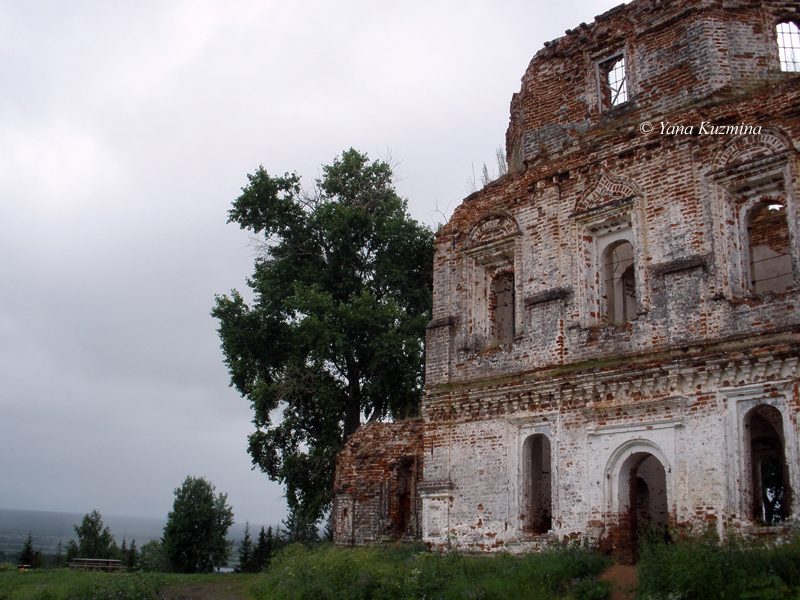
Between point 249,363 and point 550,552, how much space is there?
11.9m

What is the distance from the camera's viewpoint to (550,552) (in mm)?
10820

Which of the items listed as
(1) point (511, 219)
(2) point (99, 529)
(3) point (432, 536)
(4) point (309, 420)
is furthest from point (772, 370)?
(2) point (99, 529)

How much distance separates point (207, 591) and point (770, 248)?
13.6m

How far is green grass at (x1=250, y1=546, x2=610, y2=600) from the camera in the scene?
378 inches

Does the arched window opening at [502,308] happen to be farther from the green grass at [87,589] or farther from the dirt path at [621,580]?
the green grass at [87,589]

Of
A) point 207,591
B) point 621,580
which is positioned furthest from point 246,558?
point 621,580

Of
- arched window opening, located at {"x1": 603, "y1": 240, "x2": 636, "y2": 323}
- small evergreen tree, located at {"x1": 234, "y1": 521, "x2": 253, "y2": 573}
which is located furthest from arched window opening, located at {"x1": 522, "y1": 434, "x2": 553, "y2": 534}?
small evergreen tree, located at {"x1": 234, "y1": 521, "x2": 253, "y2": 573}

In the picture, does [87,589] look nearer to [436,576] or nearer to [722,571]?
[436,576]

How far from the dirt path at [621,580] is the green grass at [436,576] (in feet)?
0.43

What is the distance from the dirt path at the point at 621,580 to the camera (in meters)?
8.94

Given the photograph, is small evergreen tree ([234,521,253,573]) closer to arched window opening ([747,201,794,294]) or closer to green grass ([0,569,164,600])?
green grass ([0,569,164,600])

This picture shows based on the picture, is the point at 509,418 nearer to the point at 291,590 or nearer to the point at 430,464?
the point at 430,464

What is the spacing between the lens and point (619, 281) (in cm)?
1474

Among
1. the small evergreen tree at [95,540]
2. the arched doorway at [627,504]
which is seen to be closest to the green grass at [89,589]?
the arched doorway at [627,504]
